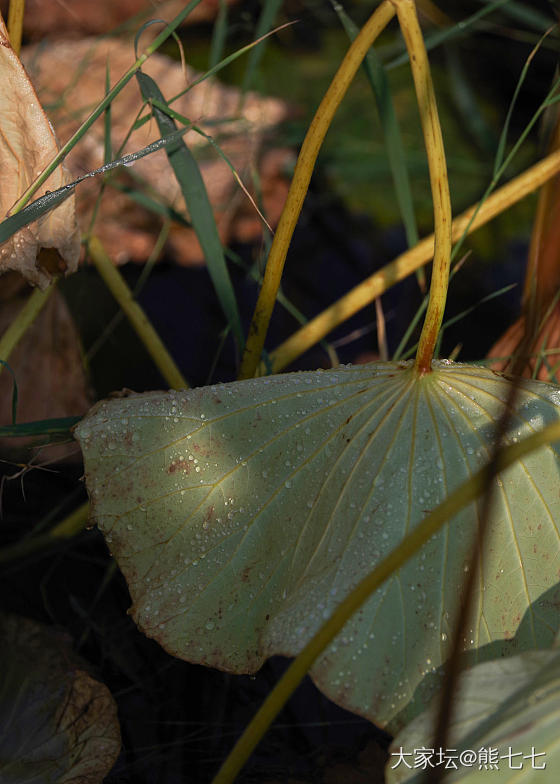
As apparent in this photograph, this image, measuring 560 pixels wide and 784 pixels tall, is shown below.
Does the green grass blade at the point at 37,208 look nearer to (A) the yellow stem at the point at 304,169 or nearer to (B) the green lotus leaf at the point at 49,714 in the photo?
(A) the yellow stem at the point at 304,169

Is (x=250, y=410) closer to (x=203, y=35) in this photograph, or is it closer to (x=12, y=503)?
(x=12, y=503)

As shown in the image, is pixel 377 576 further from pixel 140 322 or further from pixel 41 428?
pixel 140 322

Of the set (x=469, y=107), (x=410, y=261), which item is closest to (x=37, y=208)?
(x=410, y=261)

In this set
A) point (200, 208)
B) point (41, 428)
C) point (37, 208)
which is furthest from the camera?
point (200, 208)

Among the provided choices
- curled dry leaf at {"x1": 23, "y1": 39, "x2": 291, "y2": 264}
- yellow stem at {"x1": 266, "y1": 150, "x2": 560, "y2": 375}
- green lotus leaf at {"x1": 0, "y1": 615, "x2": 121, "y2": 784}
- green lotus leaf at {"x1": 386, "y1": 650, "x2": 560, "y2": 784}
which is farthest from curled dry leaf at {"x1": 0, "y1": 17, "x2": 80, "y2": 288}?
curled dry leaf at {"x1": 23, "y1": 39, "x2": 291, "y2": 264}

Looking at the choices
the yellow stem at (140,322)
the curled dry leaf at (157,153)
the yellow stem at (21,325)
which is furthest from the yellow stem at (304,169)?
the curled dry leaf at (157,153)

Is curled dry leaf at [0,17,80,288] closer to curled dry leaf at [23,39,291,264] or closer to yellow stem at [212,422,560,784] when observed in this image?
yellow stem at [212,422,560,784]
